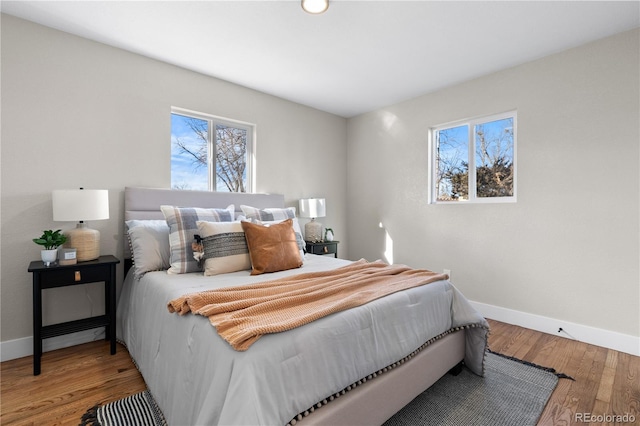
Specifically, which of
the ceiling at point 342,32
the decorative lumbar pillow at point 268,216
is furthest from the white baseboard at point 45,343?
the ceiling at point 342,32

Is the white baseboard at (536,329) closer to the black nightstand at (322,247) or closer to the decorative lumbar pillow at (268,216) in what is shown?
the decorative lumbar pillow at (268,216)

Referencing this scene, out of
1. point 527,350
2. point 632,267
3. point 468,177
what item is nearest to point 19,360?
point 527,350

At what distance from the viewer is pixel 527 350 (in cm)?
254

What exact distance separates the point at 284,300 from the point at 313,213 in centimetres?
249

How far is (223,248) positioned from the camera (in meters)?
2.28

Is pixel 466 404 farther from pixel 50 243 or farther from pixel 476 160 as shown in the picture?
pixel 50 243

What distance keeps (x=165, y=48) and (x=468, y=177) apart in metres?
3.38

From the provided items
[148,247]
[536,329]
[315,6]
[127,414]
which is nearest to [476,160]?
[536,329]

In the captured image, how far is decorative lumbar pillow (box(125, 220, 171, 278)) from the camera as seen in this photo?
2.30 meters

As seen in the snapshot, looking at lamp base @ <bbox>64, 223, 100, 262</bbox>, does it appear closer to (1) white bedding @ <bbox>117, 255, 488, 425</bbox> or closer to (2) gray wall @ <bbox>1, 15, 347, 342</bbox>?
(2) gray wall @ <bbox>1, 15, 347, 342</bbox>

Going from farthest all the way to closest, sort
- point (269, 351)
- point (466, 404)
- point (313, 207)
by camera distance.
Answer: point (313, 207)
point (466, 404)
point (269, 351)

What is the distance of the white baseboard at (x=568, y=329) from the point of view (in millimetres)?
2502

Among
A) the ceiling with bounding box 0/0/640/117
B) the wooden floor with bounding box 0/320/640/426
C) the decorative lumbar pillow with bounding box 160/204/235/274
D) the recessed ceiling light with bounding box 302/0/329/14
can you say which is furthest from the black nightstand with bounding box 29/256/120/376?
the recessed ceiling light with bounding box 302/0/329/14

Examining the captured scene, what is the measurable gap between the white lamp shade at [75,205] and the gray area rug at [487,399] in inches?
95.2
